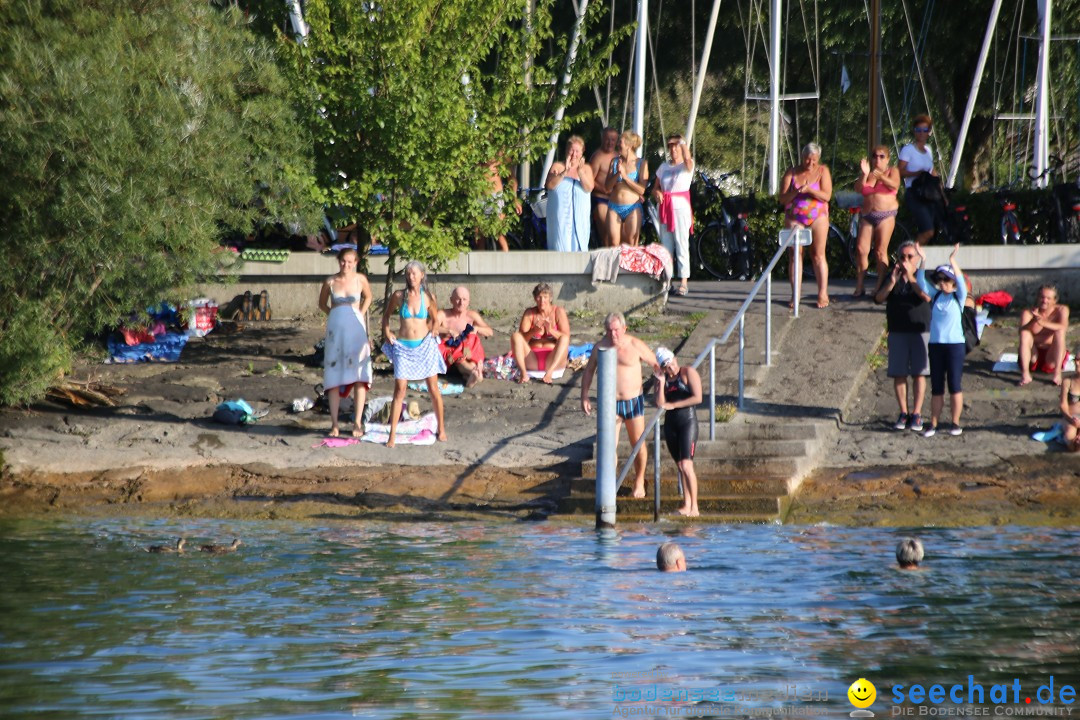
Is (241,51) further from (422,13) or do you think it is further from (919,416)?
(919,416)

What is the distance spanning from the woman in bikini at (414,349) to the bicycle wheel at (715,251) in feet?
25.7

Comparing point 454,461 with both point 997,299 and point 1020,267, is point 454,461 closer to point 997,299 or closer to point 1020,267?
point 997,299

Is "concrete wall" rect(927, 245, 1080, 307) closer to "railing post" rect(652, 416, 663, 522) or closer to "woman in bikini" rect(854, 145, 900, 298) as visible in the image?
"woman in bikini" rect(854, 145, 900, 298)

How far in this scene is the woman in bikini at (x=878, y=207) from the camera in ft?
63.9

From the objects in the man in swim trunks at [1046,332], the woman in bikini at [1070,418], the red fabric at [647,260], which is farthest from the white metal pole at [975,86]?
the woman in bikini at [1070,418]

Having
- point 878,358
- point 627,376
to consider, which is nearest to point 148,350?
point 627,376

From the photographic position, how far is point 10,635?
9.97 m

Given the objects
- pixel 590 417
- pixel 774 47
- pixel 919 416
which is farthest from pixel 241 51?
pixel 774 47

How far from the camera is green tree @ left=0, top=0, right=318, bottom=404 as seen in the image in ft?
53.4

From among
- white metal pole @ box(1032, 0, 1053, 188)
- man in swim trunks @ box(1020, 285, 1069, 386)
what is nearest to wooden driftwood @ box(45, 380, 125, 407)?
man in swim trunks @ box(1020, 285, 1069, 386)

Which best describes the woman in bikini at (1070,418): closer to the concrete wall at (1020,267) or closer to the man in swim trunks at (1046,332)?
the man in swim trunks at (1046,332)

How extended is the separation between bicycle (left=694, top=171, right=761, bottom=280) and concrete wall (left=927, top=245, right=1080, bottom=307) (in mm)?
3688

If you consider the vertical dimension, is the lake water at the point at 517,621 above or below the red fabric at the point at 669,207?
below

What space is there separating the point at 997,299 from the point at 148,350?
10.8 metres
